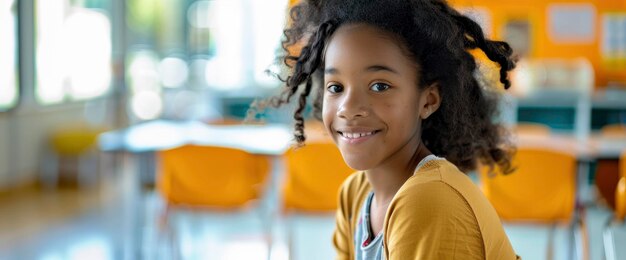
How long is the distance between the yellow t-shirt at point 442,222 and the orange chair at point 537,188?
104 inches

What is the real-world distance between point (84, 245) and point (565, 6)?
5537mm

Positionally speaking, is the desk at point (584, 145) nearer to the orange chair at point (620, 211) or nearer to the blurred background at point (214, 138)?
the blurred background at point (214, 138)

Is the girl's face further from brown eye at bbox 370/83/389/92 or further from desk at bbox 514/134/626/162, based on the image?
desk at bbox 514/134/626/162

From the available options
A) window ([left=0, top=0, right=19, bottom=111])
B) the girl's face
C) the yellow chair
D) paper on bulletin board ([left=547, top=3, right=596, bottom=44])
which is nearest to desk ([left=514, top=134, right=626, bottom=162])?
the girl's face

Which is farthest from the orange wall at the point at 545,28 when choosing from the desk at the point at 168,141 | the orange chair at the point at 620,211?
the orange chair at the point at 620,211

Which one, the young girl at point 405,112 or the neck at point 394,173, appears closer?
A: the young girl at point 405,112

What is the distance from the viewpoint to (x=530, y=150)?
380 centimetres

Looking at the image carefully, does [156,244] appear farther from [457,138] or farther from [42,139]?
[457,138]

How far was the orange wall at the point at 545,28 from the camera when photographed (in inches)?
318

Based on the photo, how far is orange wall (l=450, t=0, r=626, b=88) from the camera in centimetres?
809

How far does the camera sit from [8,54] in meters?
5.45

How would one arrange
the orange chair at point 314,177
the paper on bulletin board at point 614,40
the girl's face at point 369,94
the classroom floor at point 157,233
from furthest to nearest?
the paper on bulletin board at point 614,40 < the classroom floor at point 157,233 < the orange chair at point 314,177 < the girl's face at point 369,94

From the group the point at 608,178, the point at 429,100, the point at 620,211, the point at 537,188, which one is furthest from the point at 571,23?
the point at 429,100

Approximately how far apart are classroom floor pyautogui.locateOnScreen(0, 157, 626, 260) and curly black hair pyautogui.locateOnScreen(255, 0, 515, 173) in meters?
2.58
